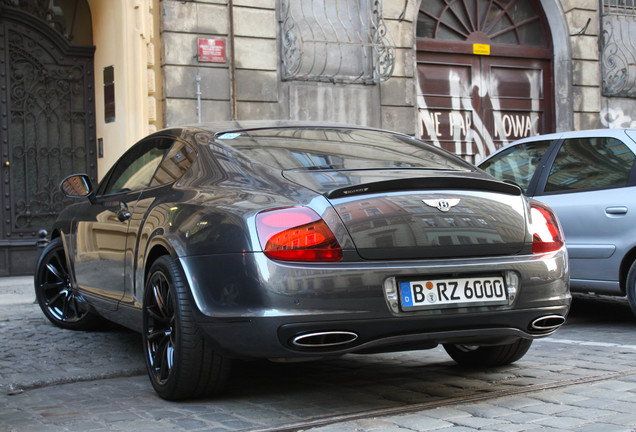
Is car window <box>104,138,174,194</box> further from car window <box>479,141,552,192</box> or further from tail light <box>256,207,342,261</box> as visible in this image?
car window <box>479,141,552,192</box>

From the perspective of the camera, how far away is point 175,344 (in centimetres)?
395

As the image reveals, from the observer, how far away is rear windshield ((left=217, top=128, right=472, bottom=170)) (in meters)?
4.17

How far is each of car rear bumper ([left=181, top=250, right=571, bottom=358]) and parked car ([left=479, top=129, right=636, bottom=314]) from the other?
282 cm

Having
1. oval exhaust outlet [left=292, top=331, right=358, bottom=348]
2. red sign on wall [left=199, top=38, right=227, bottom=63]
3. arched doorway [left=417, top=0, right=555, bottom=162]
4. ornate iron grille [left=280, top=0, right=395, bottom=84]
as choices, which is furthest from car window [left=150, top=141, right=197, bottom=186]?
arched doorway [left=417, top=0, right=555, bottom=162]

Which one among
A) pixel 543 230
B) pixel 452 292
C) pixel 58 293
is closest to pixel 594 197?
pixel 543 230

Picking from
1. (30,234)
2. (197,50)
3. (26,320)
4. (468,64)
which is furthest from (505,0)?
(26,320)

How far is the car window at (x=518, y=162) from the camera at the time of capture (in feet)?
23.8

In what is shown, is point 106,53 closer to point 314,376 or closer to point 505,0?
point 505,0

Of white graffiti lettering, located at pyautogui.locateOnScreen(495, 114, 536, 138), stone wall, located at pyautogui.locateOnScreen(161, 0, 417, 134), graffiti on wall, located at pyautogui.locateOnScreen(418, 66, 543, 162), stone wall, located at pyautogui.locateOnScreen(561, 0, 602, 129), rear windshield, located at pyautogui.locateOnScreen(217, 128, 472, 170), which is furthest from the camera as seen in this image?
stone wall, located at pyautogui.locateOnScreen(561, 0, 602, 129)

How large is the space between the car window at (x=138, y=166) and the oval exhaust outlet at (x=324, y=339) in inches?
71.8

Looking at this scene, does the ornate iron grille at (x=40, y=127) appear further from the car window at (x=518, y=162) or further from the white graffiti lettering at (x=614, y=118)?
the white graffiti lettering at (x=614, y=118)

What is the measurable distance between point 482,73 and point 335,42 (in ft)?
10.4

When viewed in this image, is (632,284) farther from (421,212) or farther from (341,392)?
(421,212)

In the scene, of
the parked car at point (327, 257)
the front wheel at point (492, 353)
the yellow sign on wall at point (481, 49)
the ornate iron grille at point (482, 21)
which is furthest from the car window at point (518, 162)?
the yellow sign on wall at point (481, 49)
